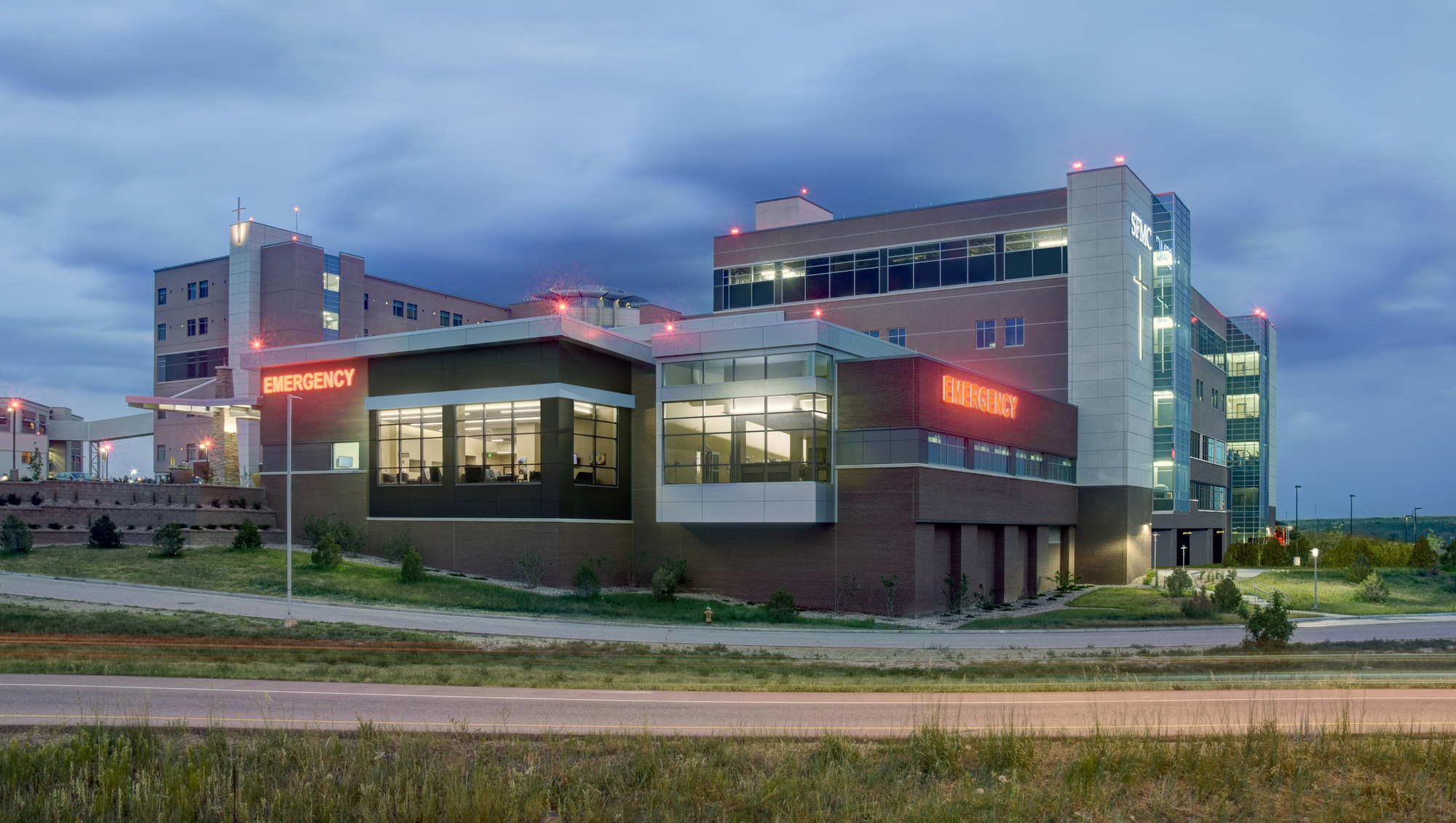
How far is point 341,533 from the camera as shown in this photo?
49719mm

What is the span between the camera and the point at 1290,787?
11164 millimetres

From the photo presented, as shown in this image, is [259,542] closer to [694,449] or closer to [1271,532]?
[694,449]

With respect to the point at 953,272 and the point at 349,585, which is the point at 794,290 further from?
→ the point at 349,585

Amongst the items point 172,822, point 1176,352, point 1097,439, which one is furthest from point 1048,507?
point 172,822

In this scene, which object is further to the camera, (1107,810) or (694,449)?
(694,449)

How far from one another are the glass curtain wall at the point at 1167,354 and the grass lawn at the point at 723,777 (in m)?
54.9

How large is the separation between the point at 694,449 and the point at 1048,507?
21.3 meters

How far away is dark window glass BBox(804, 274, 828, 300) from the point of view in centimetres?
6681

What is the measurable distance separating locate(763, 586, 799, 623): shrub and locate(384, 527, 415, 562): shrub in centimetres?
1807

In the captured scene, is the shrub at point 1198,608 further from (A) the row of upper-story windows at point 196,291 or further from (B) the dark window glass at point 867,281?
(A) the row of upper-story windows at point 196,291

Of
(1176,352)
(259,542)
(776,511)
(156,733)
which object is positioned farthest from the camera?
(1176,352)

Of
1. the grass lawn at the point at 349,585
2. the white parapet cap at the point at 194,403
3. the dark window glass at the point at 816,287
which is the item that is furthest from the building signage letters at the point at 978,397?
the white parapet cap at the point at 194,403

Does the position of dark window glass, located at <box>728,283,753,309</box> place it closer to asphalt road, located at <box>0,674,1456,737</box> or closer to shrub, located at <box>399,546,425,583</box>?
shrub, located at <box>399,546,425,583</box>

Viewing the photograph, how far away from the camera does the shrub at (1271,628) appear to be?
29.1 meters
